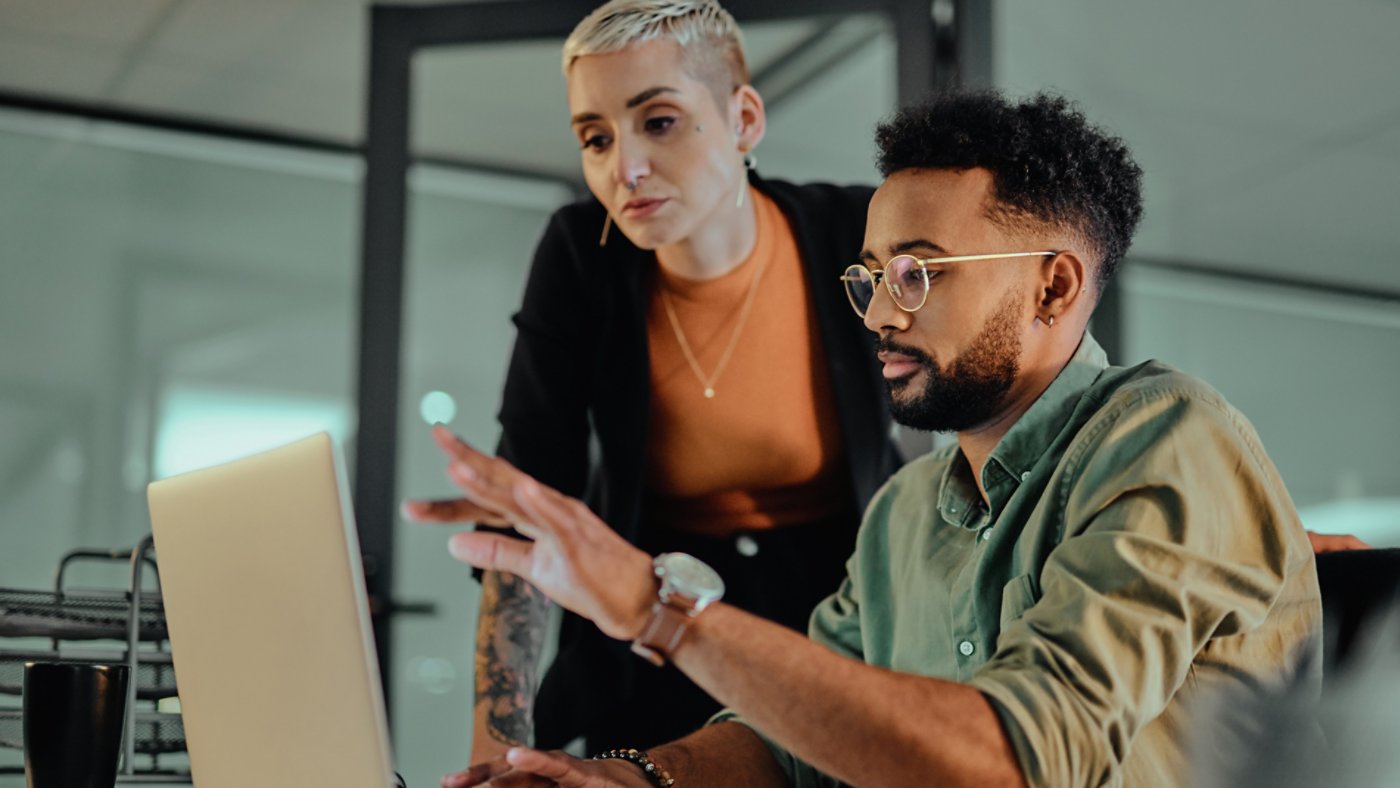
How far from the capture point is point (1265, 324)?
3363 millimetres

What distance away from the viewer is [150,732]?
4.95 feet

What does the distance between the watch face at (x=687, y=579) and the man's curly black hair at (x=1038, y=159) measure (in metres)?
0.53

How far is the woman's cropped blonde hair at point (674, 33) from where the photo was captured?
1.79 m

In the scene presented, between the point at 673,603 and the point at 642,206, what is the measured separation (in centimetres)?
97

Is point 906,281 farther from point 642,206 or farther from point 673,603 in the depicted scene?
point 642,206

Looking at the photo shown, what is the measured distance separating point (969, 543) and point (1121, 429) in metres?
0.27

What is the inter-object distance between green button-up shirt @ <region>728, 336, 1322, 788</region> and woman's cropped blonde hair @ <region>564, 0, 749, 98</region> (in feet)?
2.58

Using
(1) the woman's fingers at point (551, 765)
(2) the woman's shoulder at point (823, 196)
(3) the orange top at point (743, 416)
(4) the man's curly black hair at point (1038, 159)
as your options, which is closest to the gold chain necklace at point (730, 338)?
(3) the orange top at point (743, 416)

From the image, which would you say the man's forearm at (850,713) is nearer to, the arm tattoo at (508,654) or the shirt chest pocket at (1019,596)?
the shirt chest pocket at (1019,596)

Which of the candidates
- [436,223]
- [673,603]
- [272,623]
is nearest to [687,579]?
[673,603]

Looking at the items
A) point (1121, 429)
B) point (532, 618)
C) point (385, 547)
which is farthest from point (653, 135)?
point (385, 547)

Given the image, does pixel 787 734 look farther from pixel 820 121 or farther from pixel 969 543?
pixel 820 121

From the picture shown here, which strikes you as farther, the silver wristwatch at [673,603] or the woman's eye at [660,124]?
the woman's eye at [660,124]

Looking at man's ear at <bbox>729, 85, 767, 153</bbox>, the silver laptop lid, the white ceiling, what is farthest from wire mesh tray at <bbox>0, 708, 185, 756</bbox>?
the white ceiling
